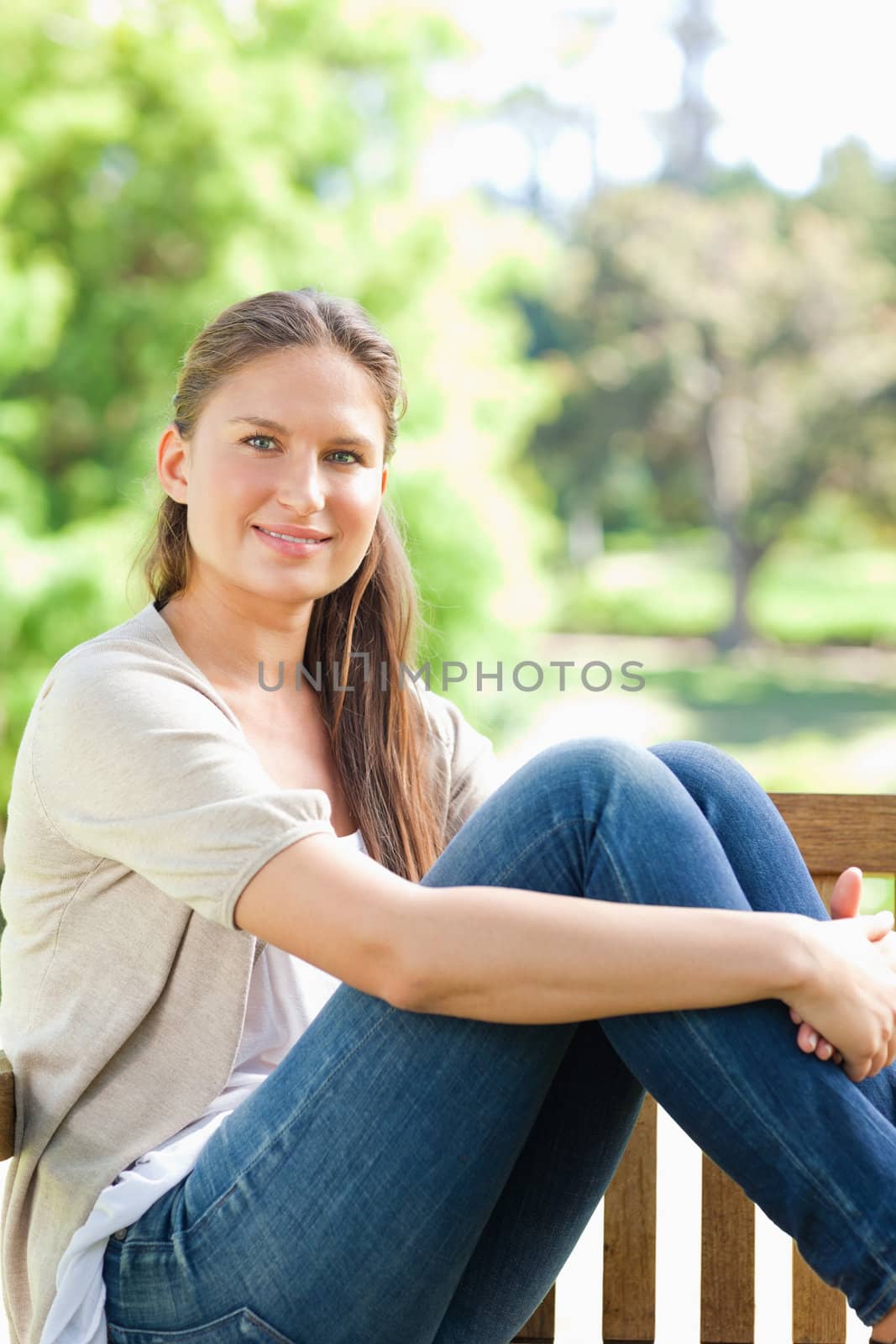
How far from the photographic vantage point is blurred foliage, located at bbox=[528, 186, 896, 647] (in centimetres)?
1586

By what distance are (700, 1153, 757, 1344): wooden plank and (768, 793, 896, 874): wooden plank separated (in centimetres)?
42

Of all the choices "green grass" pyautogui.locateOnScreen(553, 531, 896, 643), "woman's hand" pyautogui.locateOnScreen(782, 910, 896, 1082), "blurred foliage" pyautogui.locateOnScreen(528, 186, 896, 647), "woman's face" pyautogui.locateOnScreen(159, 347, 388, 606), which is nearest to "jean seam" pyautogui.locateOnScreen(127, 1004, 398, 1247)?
"woman's hand" pyautogui.locateOnScreen(782, 910, 896, 1082)

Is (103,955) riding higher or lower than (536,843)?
lower

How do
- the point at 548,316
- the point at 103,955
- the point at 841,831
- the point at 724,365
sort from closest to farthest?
the point at 103,955, the point at 841,831, the point at 724,365, the point at 548,316

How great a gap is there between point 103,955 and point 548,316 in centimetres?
1686

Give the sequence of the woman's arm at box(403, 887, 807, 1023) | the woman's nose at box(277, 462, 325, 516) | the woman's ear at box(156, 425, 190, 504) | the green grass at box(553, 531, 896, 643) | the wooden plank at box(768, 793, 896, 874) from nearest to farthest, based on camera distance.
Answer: the woman's arm at box(403, 887, 807, 1023) → the woman's nose at box(277, 462, 325, 516) → the woman's ear at box(156, 425, 190, 504) → the wooden plank at box(768, 793, 896, 874) → the green grass at box(553, 531, 896, 643)

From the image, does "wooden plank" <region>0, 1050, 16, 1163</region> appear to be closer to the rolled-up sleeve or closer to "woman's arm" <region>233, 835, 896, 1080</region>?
the rolled-up sleeve

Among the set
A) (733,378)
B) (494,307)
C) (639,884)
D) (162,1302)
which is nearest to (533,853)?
(639,884)

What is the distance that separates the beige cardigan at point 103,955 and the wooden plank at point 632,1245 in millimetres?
632

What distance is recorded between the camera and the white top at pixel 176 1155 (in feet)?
4.64

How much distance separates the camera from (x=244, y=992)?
1.49 meters

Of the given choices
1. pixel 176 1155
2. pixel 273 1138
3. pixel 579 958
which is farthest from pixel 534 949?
pixel 176 1155

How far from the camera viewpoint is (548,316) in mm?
17672

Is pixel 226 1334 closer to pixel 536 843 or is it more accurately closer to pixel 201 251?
pixel 536 843
